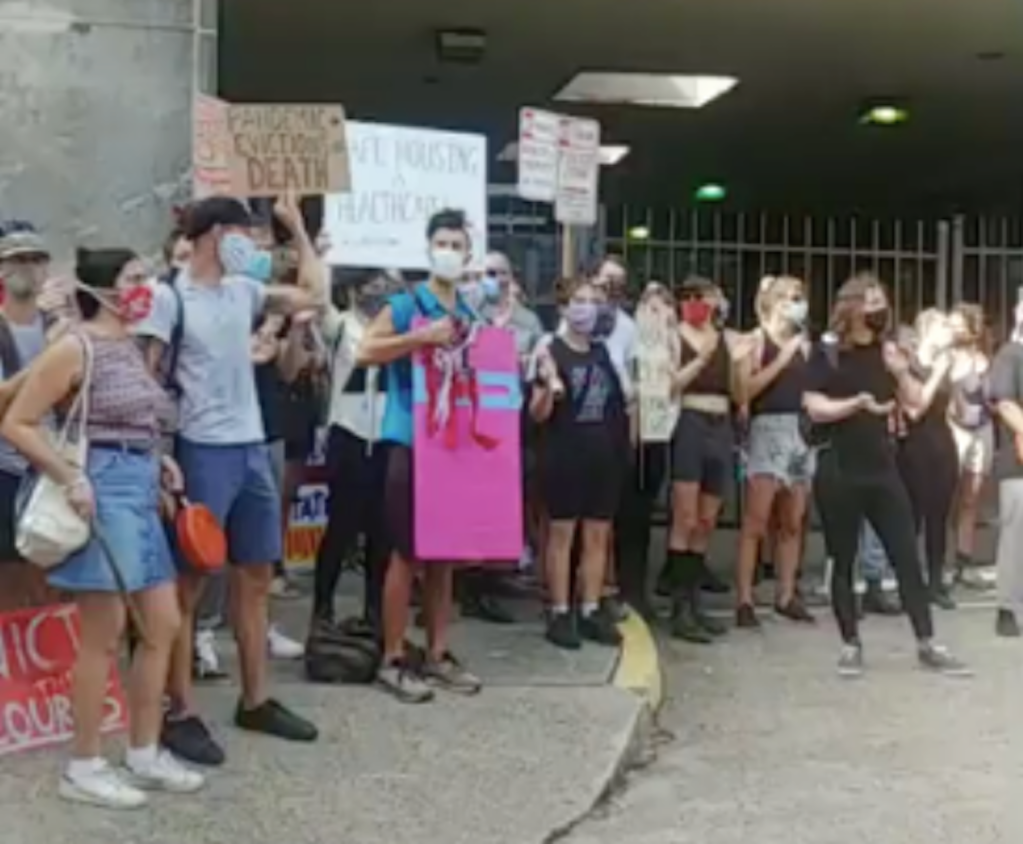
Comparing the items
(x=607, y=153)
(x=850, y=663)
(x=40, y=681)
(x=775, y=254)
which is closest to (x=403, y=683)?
(x=40, y=681)

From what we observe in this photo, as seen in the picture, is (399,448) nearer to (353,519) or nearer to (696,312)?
(353,519)

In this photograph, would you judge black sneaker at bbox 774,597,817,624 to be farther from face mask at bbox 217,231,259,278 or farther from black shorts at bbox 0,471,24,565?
black shorts at bbox 0,471,24,565

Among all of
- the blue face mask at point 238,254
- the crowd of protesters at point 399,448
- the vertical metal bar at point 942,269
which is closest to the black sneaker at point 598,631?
the crowd of protesters at point 399,448

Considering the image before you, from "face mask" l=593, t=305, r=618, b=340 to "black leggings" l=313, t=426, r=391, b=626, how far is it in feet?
4.93

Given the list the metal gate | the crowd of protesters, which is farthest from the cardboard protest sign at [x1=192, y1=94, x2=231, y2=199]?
the metal gate

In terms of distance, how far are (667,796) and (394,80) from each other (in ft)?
34.8

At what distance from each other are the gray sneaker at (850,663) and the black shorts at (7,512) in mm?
4173

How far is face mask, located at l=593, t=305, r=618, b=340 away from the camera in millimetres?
9086

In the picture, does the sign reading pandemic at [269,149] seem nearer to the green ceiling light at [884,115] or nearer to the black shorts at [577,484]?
the black shorts at [577,484]

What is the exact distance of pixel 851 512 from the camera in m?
9.06

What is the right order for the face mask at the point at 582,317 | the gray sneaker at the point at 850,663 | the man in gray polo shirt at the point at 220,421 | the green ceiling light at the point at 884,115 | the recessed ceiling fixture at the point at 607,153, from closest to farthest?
the man in gray polo shirt at the point at 220,421 → the face mask at the point at 582,317 → the gray sneaker at the point at 850,663 → the green ceiling light at the point at 884,115 → the recessed ceiling fixture at the point at 607,153

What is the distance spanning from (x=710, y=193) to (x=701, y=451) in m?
16.5

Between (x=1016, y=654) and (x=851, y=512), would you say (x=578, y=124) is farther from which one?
(x=1016, y=654)

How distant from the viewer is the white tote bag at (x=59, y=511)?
18.8 ft
